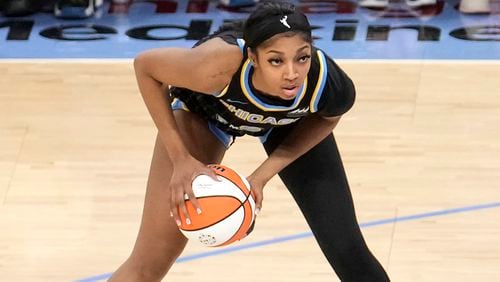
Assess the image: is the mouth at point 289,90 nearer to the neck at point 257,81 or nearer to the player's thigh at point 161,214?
the neck at point 257,81

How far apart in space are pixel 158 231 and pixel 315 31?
4156 millimetres

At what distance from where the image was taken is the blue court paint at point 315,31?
8.40m

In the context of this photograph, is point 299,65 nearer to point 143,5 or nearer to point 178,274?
point 178,274

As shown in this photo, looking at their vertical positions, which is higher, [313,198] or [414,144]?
[313,198]

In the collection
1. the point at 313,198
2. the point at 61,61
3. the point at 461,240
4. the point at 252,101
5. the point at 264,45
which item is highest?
the point at 264,45

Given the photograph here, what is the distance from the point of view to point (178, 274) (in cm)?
611

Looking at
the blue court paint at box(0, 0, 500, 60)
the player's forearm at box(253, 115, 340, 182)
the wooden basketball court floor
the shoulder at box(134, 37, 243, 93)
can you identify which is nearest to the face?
the shoulder at box(134, 37, 243, 93)

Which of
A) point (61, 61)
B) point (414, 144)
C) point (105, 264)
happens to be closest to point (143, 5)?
point (61, 61)

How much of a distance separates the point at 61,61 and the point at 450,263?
344 cm

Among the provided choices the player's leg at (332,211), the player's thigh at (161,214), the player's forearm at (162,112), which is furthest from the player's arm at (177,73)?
the player's leg at (332,211)

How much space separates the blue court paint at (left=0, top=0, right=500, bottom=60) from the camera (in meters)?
8.40

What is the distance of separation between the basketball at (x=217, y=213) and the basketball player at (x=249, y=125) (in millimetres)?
34

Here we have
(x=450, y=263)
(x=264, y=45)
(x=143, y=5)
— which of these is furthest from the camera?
(x=143, y=5)

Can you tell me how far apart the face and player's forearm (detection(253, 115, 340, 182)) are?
1.27 ft
